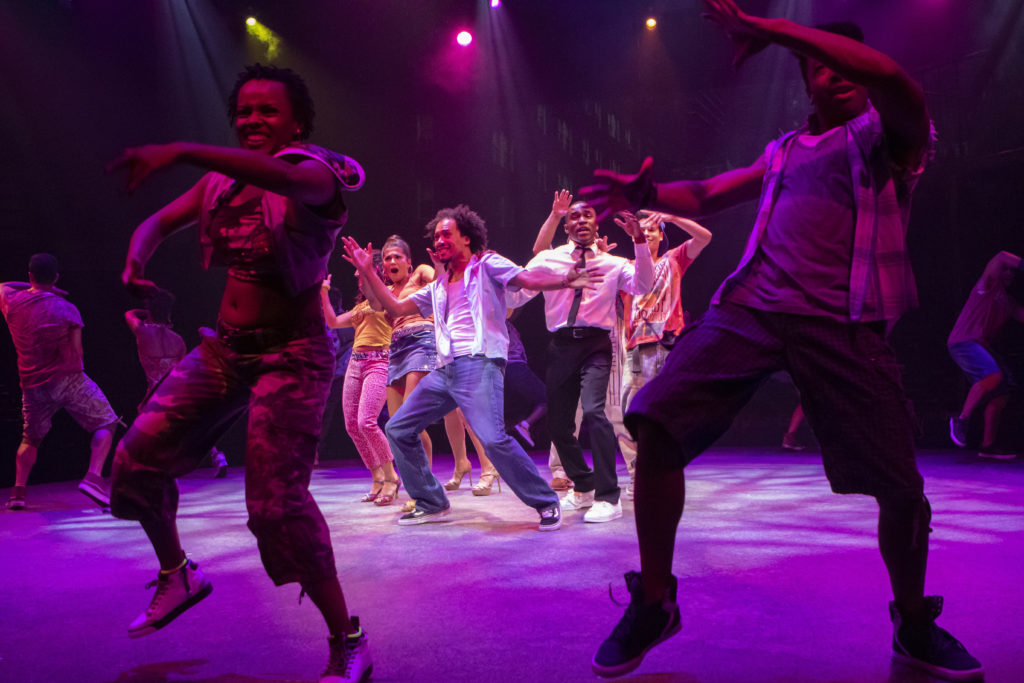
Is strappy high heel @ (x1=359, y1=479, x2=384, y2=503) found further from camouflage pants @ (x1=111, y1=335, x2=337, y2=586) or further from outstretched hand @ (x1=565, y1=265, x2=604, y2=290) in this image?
camouflage pants @ (x1=111, y1=335, x2=337, y2=586)

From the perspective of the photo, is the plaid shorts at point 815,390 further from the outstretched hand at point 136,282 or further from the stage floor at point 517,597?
the outstretched hand at point 136,282

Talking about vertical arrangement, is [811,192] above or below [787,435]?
above

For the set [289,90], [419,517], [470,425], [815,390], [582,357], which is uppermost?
[289,90]

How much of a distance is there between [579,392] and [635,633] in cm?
341

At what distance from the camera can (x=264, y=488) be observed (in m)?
2.17

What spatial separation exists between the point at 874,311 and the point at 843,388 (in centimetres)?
23

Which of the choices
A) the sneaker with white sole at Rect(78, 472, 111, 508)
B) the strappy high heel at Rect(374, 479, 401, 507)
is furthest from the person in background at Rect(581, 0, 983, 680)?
the sneaker with white sole at Rect(78, 472, 111, 508)

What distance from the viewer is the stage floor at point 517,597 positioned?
2.28 meters

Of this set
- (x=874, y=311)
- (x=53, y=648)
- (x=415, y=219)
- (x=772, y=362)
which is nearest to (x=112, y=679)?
(x=53, y=648)

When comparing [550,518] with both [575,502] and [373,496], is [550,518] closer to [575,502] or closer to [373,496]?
[575,502]

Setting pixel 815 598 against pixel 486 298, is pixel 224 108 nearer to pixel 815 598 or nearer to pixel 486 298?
pixel 486 298

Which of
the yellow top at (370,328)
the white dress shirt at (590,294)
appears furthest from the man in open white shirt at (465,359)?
the yellow top at (370,328)

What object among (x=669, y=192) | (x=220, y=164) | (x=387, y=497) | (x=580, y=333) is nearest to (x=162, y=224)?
(x=220, y=164)

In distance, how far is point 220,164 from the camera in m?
1.87
